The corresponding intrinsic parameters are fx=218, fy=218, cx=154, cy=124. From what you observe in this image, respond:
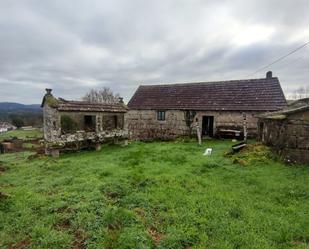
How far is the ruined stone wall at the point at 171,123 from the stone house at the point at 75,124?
2.91 metres

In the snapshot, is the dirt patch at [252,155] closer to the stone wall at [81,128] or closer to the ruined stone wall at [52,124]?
the stone wall at [81,128]

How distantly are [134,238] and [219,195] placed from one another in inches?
113

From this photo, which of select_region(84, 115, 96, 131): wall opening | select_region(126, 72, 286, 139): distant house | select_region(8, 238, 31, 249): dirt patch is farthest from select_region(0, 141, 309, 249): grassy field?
select_region(126, 72, 286, 139): distant house

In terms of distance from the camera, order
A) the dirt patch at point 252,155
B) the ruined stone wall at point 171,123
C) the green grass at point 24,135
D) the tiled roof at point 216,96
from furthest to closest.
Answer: the green grass at point 24,135
the ruined stone wall at point 171,123
the tiled roof at point 216,96
the dirt patch at point 252,155

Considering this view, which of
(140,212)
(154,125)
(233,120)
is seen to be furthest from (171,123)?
Answer: (140,212)

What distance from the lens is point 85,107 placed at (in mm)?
13438

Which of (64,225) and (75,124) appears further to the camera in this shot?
(75,124)

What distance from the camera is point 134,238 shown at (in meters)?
4.14

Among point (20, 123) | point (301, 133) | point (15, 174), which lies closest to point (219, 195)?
point (301, 133)

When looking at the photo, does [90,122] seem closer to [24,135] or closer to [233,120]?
[233,120]

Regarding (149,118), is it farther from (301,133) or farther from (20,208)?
(20,208)

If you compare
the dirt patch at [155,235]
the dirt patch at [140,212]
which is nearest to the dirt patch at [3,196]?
the dirt patch at [140,212]

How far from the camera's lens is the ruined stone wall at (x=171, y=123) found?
16.6 metres

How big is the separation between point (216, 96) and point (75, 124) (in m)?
11.7
